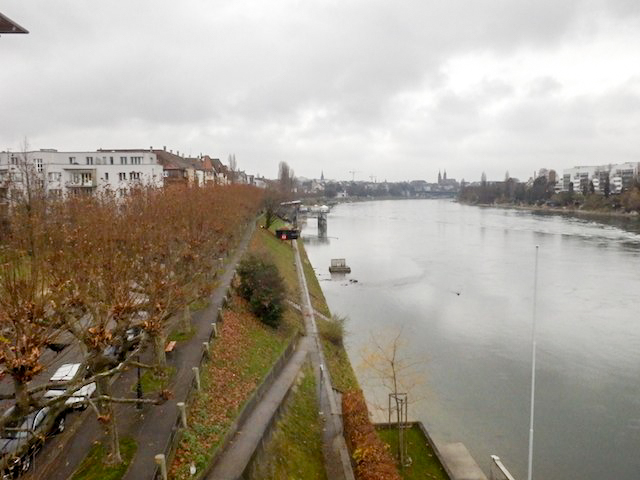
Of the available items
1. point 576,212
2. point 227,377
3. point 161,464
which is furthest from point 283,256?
point 576,212

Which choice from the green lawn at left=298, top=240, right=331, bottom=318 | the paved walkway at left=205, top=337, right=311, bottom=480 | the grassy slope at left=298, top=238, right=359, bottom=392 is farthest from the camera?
the green lawn at left=298, top=240, right=331, bottom=318

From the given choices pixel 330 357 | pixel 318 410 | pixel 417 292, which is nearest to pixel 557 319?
pixel 417 292

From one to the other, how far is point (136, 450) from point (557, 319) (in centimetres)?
2822

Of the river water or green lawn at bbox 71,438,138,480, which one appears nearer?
green lawn at bbox 71,438,138,480

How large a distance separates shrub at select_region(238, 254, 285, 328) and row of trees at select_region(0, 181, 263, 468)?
6.68 ft

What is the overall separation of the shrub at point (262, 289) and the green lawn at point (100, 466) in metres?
12.9

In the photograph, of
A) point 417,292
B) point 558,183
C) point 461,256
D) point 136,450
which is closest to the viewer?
point 136,450

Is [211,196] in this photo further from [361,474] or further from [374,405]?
[361,474]

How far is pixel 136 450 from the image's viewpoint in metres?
12.0

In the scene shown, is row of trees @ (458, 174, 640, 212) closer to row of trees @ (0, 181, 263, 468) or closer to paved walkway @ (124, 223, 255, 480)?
paved walkway @ (124, 223, 255, 480)

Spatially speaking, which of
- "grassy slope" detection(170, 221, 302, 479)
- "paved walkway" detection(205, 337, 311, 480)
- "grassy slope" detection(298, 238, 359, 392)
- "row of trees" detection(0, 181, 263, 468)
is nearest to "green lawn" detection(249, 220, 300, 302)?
"grassy slope" detection(170, 221, 302, 479)

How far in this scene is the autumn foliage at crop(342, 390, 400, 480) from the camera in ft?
41.7

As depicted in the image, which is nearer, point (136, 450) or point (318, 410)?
point (136, 450)

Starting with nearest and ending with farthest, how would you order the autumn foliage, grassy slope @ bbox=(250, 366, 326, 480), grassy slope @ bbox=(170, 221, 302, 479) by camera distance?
1. grassy slope @ bbox=(170, 221, 302, 479)
2. the autumn foliage
3. grassy slope @ bbox=(250, 366, 326, 480)
